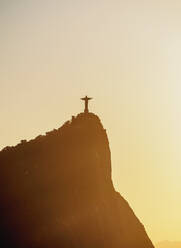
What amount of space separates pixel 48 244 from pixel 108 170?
3553 centimetres

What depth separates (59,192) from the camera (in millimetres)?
97938

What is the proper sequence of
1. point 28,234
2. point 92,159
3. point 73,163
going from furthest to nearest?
point 92,159
point 73,163
point 28,234

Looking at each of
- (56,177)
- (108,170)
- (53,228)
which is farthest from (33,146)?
(108,170)

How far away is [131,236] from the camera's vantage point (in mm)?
128250

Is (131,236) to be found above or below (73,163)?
below

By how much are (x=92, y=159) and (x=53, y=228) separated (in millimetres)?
22463

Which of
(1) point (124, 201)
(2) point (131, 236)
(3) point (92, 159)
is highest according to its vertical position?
(3) point (92, 159)

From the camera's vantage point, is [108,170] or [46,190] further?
[108,170]

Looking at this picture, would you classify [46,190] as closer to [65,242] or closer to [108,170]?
[65,242]

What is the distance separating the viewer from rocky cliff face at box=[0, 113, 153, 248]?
92.8 m

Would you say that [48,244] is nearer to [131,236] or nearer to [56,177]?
[56,177]

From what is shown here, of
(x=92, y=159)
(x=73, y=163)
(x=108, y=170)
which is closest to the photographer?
(x=73, y=163)

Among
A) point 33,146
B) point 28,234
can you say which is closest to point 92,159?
point 33,146

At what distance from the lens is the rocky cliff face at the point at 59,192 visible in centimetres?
9275
